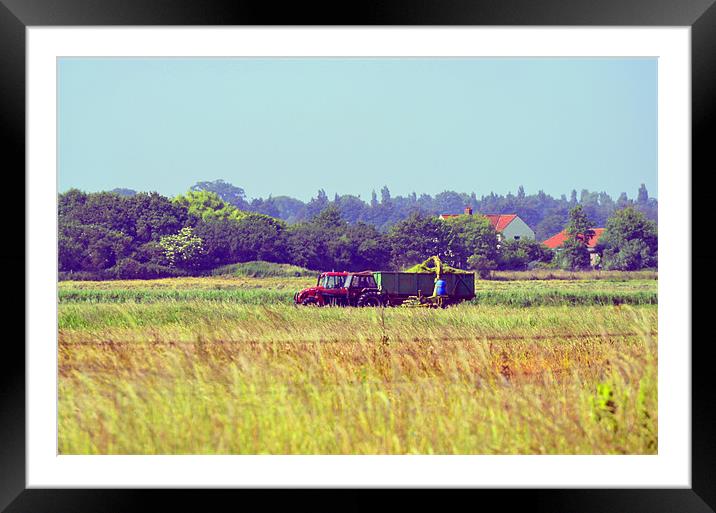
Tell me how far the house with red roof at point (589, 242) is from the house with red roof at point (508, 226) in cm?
103

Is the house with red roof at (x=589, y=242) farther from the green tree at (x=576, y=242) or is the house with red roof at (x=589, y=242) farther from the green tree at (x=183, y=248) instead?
the green tree at (x=183, y=248)

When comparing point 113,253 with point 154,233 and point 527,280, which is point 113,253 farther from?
point 527,280

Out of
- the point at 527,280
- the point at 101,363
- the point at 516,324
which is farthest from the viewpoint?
the point at 527,280

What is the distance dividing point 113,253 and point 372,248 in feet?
38.0

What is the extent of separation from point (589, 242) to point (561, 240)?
103 inches

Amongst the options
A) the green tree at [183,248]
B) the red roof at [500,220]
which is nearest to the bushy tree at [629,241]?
the red roof at [500,220]

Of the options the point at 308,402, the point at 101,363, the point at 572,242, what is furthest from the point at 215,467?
the point at 572,242

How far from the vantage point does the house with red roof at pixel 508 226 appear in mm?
35438

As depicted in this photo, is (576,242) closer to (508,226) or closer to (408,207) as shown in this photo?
(508,226)

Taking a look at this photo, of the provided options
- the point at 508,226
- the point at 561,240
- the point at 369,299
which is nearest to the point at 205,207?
the point at 508,226

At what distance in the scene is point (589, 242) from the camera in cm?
3319
